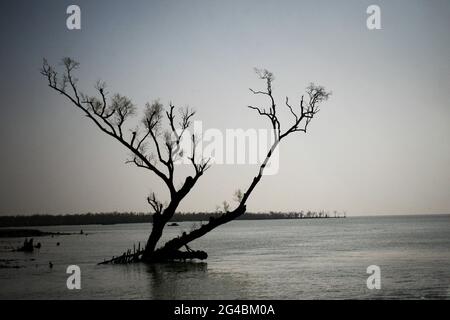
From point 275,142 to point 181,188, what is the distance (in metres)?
6.88

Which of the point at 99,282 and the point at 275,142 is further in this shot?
the point at 275,142

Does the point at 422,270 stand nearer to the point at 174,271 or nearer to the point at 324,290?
the point at 324,290
